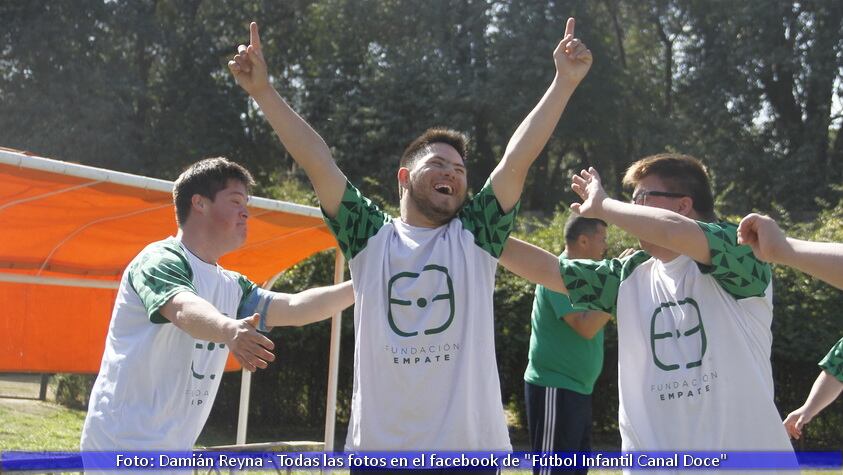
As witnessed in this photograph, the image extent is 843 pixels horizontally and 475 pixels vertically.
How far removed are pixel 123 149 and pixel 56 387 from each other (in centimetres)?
1461

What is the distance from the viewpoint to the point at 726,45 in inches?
1116

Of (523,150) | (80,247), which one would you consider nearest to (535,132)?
(523,150)

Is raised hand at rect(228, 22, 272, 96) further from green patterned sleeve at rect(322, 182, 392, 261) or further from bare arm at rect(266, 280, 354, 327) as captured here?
bare arm at rect(266, 280, 354, 327)

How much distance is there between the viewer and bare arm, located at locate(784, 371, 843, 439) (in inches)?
178

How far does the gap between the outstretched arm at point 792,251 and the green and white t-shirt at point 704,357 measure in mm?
511

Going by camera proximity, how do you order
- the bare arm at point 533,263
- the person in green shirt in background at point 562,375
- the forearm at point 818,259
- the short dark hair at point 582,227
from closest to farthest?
the forearm at point 818,259, the bare arm at point 533,263, the person in green shirt in background at point 562,375, the short dark hair at point 582,227

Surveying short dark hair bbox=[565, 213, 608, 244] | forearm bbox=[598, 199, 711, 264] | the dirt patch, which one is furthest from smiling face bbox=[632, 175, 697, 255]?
the dirt patch

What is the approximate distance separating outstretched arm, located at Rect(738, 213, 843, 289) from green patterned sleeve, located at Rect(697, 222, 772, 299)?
1.60ft

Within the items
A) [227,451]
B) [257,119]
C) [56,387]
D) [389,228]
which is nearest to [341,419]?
[56,387]

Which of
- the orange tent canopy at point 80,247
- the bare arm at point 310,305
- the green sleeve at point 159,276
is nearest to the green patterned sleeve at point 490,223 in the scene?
the bare arm at point 310,305

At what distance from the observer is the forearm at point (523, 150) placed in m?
3.44

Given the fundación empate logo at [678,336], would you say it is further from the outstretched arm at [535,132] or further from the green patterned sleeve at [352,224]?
the green patterned sleeve at [352,224]

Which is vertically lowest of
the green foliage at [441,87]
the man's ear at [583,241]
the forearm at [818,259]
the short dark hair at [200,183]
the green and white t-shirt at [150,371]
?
the green and white t-shirt at [150,371]

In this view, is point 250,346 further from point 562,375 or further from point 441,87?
point 441,87
